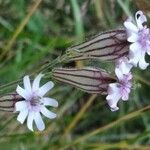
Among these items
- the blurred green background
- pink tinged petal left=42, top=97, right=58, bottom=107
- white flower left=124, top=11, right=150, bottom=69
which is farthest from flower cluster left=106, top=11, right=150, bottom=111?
the blurred green background

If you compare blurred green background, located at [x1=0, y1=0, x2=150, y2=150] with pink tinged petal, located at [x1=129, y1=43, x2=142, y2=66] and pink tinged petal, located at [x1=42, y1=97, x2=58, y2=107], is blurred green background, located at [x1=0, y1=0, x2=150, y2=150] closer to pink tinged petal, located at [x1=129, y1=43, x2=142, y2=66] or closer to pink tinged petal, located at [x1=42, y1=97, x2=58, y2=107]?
pink tinged petal, located at [x1=42, y1=97, x2=58, y2=107]

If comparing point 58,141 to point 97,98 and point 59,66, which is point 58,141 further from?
point 59,66

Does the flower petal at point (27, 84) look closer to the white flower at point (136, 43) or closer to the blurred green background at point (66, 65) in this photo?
the white flower at point (136, 43)

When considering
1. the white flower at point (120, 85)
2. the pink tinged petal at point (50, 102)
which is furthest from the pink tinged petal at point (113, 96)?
Result: the pink tinged petal at point (50, 102)

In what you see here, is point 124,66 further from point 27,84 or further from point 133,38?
point 27,84

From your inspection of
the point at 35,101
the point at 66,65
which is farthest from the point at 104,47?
the point at 66,65
